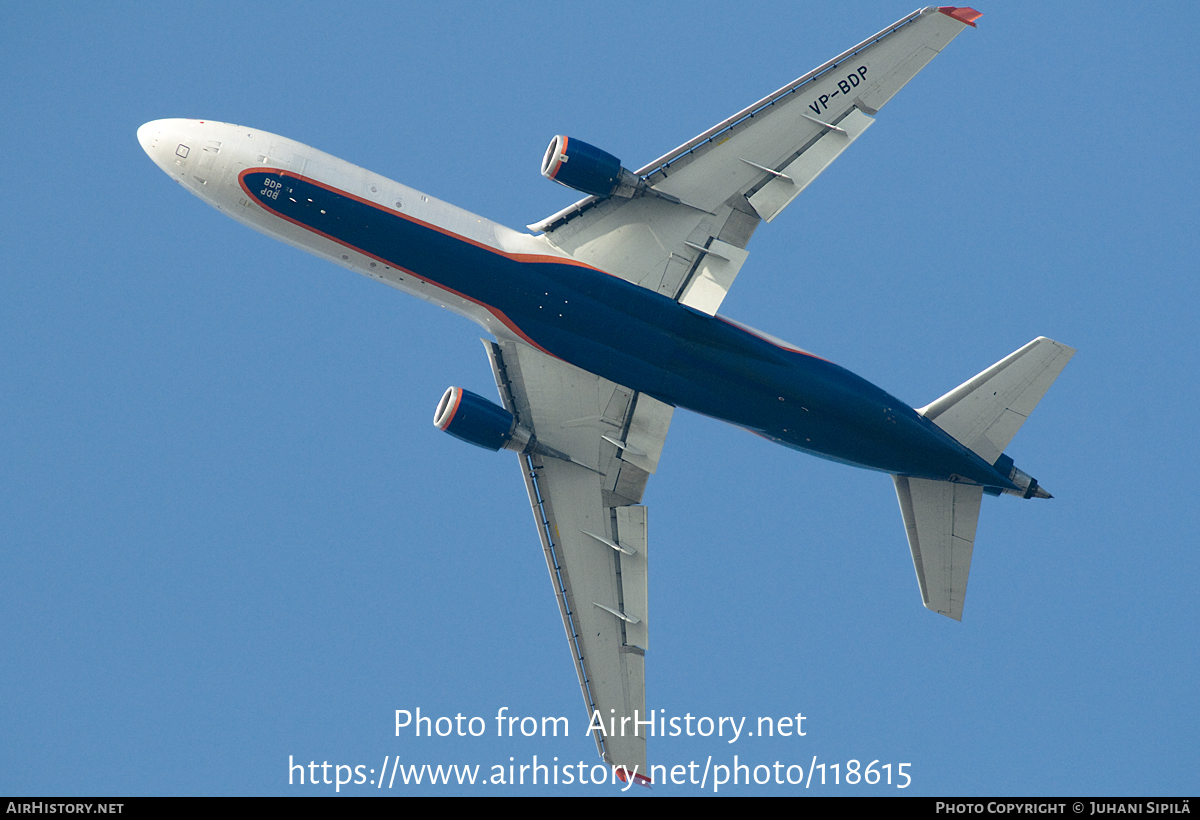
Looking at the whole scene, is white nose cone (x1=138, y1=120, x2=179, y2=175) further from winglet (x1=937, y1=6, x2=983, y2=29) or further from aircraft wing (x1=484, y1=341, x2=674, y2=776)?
winglet (x1=937, y1=6, x2=983, y2=29)

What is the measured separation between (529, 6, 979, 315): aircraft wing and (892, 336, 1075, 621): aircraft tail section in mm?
8641

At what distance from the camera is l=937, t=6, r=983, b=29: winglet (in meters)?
34.0

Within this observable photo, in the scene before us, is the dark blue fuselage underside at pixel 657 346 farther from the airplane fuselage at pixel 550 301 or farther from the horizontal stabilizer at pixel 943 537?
the horizontal stabilizer at pixel 943 537

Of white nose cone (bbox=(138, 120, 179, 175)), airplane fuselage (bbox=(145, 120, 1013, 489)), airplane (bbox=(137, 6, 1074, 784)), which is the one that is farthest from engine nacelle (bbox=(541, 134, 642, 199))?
white nose cone (bbox=(138, 120, 179, 175))

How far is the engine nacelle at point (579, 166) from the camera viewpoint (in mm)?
32156

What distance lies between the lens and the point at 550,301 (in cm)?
3294

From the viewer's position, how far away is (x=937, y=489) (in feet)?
115

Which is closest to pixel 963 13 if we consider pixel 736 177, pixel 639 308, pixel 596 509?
pixel 736 177

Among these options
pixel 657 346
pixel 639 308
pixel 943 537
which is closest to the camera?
pixel 639 308

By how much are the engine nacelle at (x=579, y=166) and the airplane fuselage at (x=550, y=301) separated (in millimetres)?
2309

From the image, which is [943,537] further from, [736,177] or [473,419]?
[473,419]

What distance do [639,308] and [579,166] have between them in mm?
4696

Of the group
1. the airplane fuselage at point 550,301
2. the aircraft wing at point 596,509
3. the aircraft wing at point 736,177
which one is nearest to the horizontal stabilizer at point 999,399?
the airplane fuselage at point 550,301
